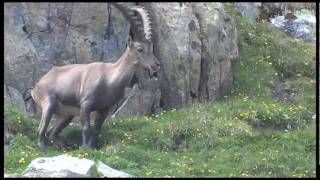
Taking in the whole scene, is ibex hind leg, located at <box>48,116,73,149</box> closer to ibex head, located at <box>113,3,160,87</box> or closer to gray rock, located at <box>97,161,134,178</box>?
ibex head, located at <box>113,3,160,87</box>

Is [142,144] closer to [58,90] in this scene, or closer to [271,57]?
[58,90]

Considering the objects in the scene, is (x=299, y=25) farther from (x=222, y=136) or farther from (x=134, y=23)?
(x=134, y=23)

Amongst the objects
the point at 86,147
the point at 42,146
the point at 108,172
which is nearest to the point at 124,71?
the point at 86,147

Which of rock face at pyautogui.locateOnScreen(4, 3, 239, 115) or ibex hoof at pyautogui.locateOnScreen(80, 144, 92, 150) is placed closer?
ibex hoof at pyautogui.locateOnScreen(80, 144, 92, 150)

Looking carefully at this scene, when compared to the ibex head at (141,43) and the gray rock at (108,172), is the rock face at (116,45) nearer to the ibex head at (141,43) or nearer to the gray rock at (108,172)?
the ibex head at (141,43)

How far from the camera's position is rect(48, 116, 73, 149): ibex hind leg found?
18.4 meters

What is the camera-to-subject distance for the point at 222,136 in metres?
18.7

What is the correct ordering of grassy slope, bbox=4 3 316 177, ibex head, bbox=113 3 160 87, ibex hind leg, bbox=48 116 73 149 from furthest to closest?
ibex hind leg, bbox=48 116 73 149, ibex head, bbox=113 3 160 87, grassy slope, bbox=4 3 316 177

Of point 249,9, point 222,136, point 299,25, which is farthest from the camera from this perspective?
point 249,9

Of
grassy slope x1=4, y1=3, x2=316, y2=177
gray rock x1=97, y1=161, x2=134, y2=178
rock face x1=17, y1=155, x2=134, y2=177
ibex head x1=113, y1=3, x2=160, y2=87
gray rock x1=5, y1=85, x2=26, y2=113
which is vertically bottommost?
grassy slope x1=4, y1=3, x2=316, y2=177

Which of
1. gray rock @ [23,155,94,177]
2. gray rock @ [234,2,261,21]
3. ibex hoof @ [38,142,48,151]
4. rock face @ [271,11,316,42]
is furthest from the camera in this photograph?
gray rock @ [234,2,261,21]

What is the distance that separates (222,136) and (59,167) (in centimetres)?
538

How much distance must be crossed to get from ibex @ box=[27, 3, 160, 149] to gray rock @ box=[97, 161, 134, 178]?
2.60 meters

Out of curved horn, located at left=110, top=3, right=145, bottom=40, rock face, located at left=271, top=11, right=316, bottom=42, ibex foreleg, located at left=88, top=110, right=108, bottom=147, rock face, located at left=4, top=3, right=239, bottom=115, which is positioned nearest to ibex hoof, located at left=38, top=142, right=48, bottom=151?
ibex foreleg, located at left=88, top=110, right=108, bottom=147
